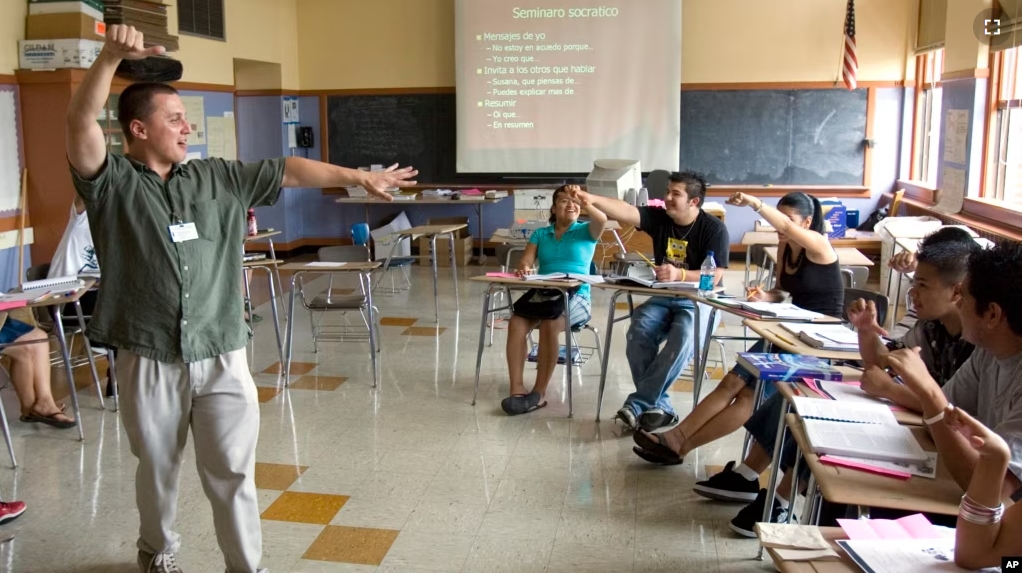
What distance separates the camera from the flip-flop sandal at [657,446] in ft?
12.0

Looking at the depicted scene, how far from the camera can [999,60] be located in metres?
6.82

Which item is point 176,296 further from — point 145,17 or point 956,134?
point 956,134

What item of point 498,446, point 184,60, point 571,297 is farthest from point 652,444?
point 184,60

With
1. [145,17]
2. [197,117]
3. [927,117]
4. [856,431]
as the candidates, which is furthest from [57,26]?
[927,117]

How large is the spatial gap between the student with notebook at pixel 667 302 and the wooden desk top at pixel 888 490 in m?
2.23

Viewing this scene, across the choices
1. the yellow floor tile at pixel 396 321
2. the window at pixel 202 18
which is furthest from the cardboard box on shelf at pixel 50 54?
the yellow floor tile at pixel 396 321

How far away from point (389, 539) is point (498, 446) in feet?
3.34

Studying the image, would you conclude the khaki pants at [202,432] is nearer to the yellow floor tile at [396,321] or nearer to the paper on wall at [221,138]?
the yellow floor tile at [396,321]

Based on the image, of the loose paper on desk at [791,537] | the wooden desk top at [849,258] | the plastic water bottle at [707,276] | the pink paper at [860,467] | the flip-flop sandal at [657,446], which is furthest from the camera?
the wooden desk top at [849,258]

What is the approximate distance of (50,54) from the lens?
20.4 feet

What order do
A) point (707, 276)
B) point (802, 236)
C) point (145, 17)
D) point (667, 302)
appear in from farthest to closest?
1. point (145, 17)
2. point (667, 302)
3. point (707, 276)
4. point (802, 236)

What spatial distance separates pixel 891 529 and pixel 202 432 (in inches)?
70.8

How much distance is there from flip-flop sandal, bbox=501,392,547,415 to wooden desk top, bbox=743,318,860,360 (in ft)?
Result: 4.59

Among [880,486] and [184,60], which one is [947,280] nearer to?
[880,486]
